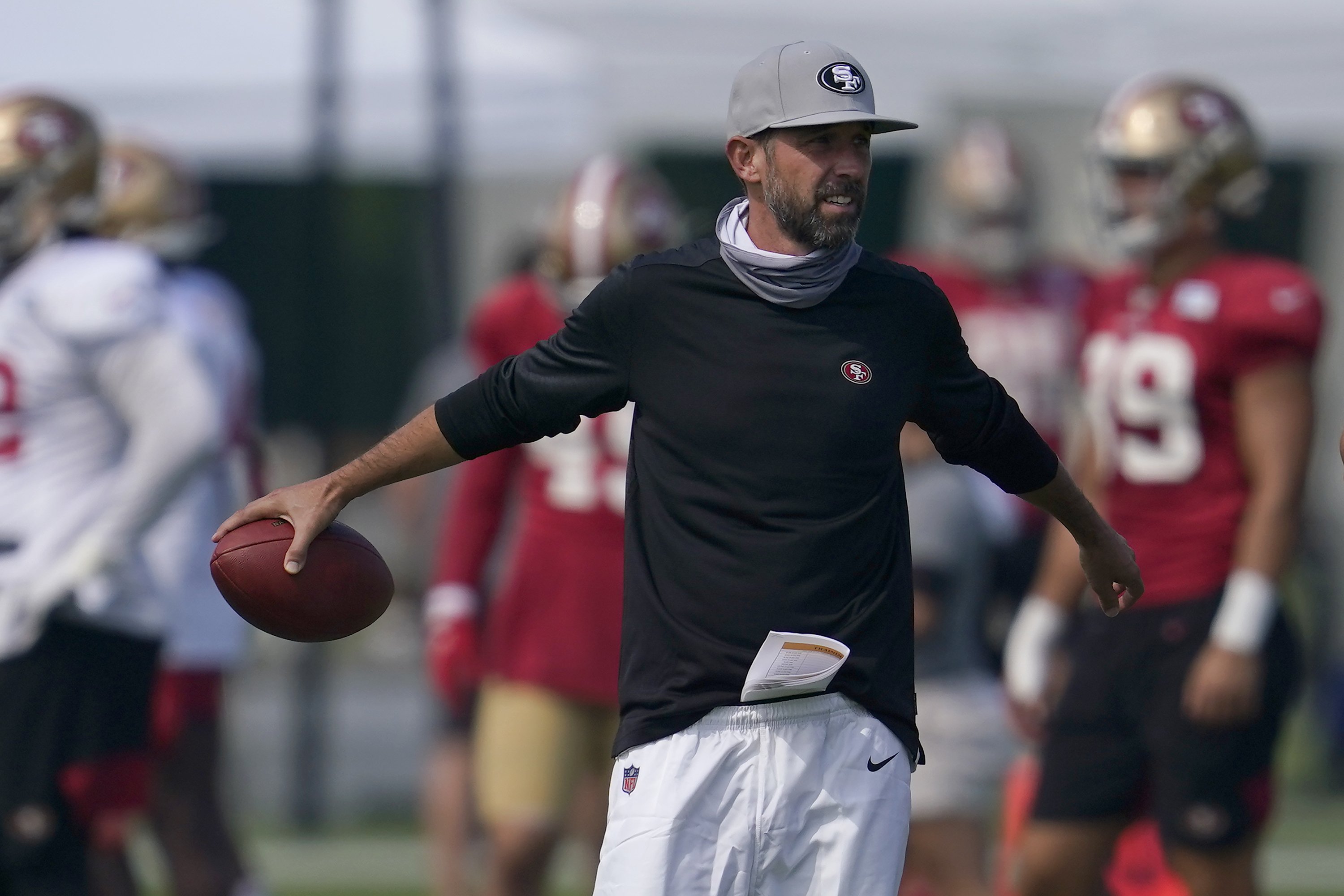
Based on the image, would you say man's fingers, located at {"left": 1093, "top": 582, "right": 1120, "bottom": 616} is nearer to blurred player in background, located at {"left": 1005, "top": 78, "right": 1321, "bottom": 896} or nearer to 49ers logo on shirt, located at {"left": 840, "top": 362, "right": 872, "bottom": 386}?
49ers logo on shirt, located at {"left": 840, "top": 362, "right": 872, "bottom": 386}

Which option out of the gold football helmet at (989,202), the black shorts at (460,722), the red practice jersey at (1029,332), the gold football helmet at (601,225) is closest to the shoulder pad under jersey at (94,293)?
the gold football helmet at (601,225)

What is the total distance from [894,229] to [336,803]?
4094mm

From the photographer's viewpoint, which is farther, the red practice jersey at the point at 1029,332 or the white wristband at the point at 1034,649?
the red practice jersey at the point at 1029,332

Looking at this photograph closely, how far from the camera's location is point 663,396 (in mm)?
3328

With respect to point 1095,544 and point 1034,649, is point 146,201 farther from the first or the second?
point 1095,544

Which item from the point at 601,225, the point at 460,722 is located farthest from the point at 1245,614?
the point at 460,722

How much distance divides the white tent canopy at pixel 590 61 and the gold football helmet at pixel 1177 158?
501cm

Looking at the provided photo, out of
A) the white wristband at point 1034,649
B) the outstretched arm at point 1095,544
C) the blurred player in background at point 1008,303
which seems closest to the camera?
the outstretched arm at point 1095,544

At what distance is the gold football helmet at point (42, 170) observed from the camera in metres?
4.95

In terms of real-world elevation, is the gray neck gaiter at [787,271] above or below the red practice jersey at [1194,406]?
above

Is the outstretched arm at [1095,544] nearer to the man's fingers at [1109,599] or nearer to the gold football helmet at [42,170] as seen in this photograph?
the man's fingers at [1109,599]

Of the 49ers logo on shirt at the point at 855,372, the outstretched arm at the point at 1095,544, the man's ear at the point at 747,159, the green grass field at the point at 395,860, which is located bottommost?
the green grass field at the point at 395,860

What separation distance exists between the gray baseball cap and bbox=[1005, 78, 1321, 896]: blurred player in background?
67.6 inches

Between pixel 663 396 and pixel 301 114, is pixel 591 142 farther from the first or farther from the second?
pixel 663 396
